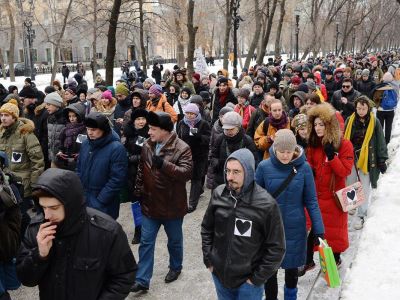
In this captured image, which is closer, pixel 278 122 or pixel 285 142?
pixel 285 142

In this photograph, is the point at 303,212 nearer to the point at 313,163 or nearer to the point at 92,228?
the point at 313,163

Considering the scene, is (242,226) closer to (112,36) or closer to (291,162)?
(291,162)

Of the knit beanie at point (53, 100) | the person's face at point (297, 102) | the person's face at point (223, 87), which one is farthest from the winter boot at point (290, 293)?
the person's face at point (223, 87)

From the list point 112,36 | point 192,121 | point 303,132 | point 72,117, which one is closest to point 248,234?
point 303,132

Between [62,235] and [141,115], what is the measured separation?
315 centimetres

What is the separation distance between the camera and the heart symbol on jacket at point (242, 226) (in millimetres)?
3246

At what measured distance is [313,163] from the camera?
4906mm

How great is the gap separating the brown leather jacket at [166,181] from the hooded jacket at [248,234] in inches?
55.0

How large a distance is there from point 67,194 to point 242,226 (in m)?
1.33

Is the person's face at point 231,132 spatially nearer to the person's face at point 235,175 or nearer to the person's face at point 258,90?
the person's face at point 235,175

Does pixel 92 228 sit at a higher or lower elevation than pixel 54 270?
higher

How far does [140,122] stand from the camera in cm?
564

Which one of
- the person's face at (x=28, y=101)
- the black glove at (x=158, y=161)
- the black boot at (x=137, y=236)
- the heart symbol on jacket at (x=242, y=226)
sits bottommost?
the black boot at (x=137, y=236)

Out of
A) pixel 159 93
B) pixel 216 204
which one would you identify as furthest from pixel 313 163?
pixel 159 93
